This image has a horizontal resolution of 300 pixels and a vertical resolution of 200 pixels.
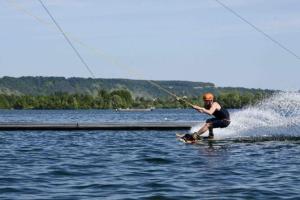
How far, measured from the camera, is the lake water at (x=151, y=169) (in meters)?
15.3

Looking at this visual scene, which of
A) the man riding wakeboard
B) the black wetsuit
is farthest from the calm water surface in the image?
the black wetsuit

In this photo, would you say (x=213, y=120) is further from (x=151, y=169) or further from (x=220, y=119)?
(x=151, y=169)

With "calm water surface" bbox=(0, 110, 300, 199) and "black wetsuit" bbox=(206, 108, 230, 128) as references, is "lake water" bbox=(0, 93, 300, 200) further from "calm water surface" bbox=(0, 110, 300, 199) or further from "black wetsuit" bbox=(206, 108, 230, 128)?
"black wetsuit" bbox=(206, 108, 230, 128)

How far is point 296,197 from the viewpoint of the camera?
14641mm

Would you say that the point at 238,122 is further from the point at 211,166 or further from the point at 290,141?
the point at 211,166

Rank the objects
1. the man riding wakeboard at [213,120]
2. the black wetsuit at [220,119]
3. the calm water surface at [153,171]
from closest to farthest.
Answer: the calm water surface at [153,171] → the man riding wakeboard at [213,120] → the black wetsuit at [220,119]

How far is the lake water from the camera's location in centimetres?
1527

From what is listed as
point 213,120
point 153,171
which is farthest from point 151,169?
point 213,120

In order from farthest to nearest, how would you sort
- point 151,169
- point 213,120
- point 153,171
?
point 213,120
point 151,169
point 153,171

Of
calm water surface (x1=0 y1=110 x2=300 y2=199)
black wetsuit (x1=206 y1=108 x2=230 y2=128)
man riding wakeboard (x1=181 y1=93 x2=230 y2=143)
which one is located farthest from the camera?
black wetsuit (x1=206 y1=108 x2=230 y2=128)

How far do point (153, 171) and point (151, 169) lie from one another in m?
0.50

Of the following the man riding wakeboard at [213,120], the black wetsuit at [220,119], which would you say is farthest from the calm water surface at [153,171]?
the black wetsuit at [220,119]

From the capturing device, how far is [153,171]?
18797mm

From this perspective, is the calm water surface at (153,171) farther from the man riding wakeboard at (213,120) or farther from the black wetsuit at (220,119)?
the black wetsuit at (220,119)
